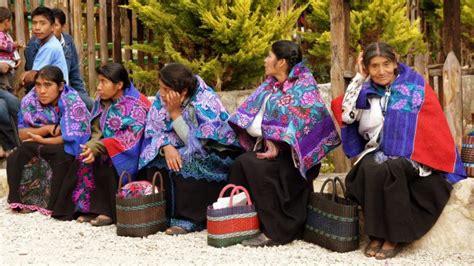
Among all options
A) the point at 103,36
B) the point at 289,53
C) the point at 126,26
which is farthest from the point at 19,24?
the point at 289,53

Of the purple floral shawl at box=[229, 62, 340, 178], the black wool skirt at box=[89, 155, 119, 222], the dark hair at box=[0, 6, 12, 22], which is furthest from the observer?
the dark hair at box=[0, 6, 12, 22]

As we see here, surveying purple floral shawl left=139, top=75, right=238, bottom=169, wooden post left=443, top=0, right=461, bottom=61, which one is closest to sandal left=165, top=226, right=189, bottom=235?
purple floral shawl left=139, top=75, right=238, bottom=169

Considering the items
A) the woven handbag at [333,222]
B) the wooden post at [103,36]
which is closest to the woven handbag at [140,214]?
the woven handbag at [333,222]

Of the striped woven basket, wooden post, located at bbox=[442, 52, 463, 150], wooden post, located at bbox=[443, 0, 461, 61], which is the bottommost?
the striped woven basket

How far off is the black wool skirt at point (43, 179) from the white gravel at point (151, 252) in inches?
17.3

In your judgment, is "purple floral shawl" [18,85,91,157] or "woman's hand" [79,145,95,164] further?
"purple floral shawl" [18,85,91,157]

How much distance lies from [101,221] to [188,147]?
1.02 m

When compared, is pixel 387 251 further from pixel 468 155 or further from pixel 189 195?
pixel 189 195

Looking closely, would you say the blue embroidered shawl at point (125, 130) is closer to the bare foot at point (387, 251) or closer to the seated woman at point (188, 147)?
the seated woman at point (188, 147)

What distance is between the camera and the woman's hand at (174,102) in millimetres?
5969

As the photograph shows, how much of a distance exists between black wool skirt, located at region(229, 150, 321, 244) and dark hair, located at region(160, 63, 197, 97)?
76cm

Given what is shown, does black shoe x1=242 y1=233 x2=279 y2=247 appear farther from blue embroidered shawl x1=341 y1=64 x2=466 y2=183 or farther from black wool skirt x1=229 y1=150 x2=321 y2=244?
blue embroidered shawl x1=341 y1=64 x2=466 y2=183

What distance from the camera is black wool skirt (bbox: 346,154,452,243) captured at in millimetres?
5125

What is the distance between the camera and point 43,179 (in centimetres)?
679
